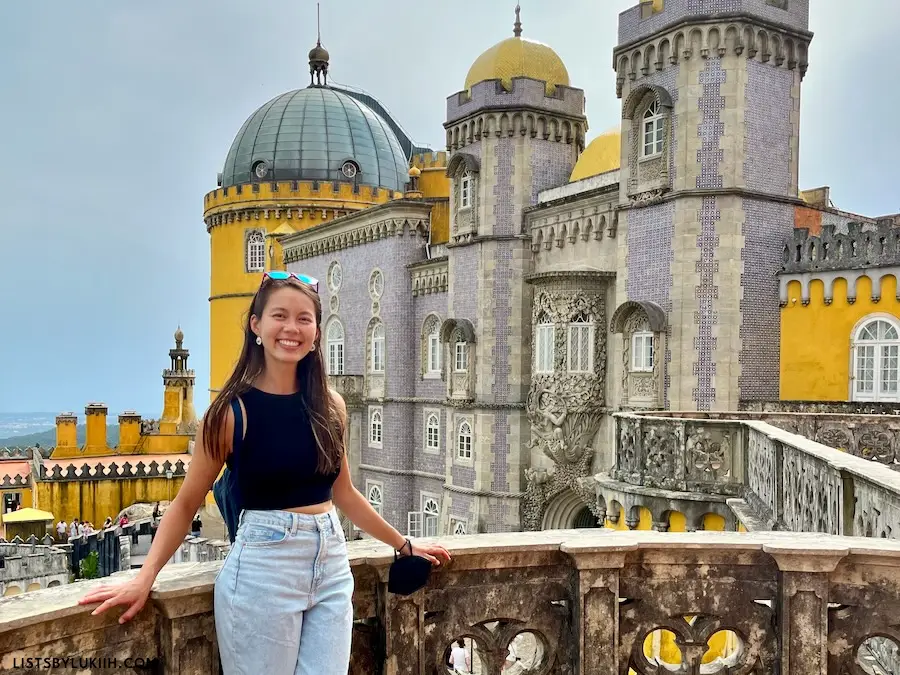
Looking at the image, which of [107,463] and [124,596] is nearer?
[124,596]

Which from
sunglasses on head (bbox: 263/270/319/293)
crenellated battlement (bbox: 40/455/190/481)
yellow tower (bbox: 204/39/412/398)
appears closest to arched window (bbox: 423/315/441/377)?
yellow tower (bbox: 204/39/412/398)

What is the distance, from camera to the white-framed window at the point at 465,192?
23766 mm

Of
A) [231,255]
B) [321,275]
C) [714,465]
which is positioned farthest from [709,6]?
[231,255]

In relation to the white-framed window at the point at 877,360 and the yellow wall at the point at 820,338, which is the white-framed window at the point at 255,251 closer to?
the yellow wall at the point at 820,338

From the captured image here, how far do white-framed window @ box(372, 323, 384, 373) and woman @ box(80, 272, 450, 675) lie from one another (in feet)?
85.5

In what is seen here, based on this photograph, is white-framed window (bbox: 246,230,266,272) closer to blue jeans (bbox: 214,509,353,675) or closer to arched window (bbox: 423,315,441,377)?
arched window (bbox: 423,315,441,377)

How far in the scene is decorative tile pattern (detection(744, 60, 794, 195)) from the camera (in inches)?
674

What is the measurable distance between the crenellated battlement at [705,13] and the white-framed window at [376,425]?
1567cm

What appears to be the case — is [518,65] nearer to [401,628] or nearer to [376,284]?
[376,284]

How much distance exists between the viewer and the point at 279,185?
39.9 meters

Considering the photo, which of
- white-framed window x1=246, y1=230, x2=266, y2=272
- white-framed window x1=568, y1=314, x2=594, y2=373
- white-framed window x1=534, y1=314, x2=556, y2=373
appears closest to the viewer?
white-framed window x1=568, y1=314, x2=594, y2=373

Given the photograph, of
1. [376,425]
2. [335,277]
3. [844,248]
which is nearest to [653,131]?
[844,248]

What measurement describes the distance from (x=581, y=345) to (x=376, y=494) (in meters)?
12.1

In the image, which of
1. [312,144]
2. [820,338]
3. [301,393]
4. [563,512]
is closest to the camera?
[301,393]
